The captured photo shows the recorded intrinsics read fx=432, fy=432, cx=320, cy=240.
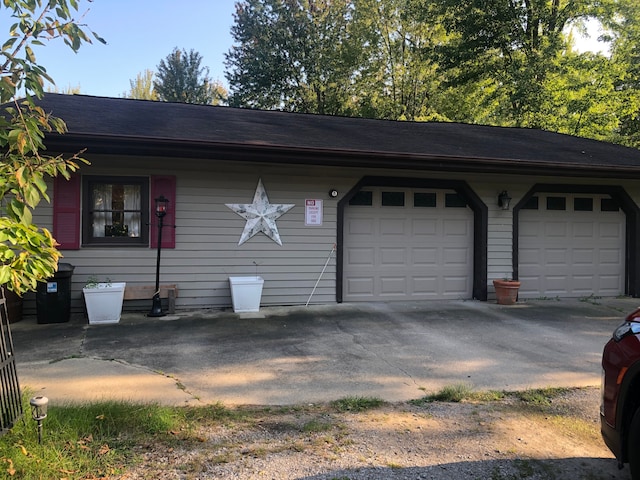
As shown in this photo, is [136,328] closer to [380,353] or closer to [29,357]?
[29,357]

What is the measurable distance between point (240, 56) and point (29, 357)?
22.3 metres

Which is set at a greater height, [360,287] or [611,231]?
[611,231]

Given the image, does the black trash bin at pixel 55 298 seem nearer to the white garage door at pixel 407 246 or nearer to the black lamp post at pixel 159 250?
the black lamp post at pixel 159 250

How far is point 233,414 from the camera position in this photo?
3.31 m

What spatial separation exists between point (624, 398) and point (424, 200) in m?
6.44

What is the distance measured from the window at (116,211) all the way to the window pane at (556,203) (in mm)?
7916

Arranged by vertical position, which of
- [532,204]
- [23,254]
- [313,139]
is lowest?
[23,254]

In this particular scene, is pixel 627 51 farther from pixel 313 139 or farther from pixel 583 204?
pixel 313 139

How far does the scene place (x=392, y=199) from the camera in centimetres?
837

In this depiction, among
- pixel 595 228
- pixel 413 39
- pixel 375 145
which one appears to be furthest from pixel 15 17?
pixel 413 39

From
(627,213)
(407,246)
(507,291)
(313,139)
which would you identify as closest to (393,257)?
(407,246)

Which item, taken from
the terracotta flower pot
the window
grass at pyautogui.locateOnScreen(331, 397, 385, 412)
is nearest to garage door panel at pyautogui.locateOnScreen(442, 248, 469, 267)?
the terracotta flower pot

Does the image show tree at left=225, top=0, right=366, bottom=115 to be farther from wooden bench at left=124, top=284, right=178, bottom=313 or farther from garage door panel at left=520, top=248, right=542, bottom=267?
wooden bench at left=124, top=284, right=178, bottom=313

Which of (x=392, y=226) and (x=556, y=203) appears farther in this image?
(x=556, y=203)
